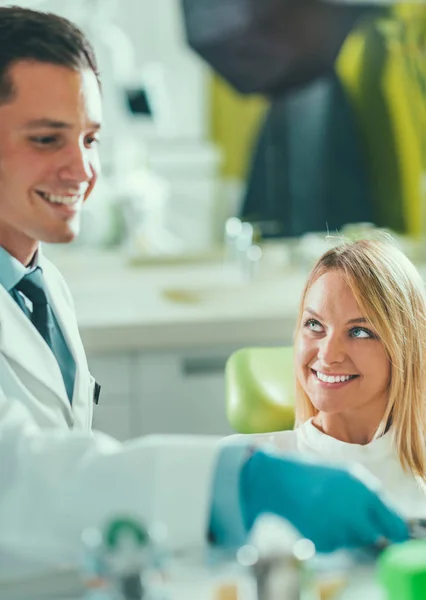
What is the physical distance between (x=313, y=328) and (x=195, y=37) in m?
1.67

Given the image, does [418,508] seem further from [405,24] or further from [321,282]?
[405,24]

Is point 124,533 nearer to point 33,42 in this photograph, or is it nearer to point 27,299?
point 27,299

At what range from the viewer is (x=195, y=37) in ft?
9.12

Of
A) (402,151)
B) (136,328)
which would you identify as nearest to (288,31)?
(402,151)

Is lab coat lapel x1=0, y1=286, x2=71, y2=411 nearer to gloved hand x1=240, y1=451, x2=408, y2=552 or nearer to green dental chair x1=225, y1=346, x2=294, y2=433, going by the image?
gloved hand x1=240, y1=451, x2=408, y2=552

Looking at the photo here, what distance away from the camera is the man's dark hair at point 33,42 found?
3.46 feet

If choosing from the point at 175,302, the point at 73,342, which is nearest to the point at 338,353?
the point at 73,342

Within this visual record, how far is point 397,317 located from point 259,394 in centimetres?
28

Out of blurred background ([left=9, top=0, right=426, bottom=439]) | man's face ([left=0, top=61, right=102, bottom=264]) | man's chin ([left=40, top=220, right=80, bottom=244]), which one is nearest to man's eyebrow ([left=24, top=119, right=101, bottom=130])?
man's face ([left=0, top=61, right=102, bottom=264])

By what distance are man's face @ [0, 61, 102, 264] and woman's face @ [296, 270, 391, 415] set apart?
1.32 feet

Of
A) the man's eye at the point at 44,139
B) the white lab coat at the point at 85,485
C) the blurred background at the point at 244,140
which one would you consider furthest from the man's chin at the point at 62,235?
the blurred background at the point at 244,140

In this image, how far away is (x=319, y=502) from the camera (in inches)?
30.1

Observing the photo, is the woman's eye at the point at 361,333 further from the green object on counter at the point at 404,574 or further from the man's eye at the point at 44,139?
the green object on counter at the point at 404,574

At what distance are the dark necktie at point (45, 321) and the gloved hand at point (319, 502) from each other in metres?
0.40
